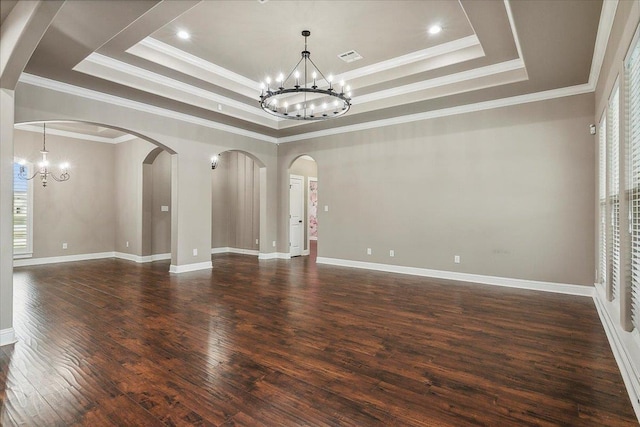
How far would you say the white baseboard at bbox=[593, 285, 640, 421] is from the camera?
82.4 inches

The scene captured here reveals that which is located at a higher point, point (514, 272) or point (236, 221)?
point (236, 221)

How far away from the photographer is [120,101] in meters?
5.45

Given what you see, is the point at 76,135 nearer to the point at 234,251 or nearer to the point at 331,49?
the point at 234,251

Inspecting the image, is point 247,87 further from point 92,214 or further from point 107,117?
point 92,214

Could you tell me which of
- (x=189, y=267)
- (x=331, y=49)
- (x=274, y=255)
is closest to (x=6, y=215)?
(x=189, y=267)

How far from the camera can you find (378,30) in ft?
13.7

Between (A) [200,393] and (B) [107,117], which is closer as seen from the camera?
(A) [200,393]

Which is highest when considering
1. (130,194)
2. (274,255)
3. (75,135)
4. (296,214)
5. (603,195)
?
(75,135)

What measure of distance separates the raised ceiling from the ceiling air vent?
3.4 inches

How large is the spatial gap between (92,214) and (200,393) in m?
8.12

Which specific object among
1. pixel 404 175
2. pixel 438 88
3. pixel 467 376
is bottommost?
pixel 467 376

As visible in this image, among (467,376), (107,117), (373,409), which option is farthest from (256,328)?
(107,117)

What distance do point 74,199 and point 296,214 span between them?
551cm

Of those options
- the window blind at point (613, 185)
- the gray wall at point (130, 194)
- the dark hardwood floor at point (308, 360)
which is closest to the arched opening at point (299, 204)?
the gray wall at point (130, 194)
